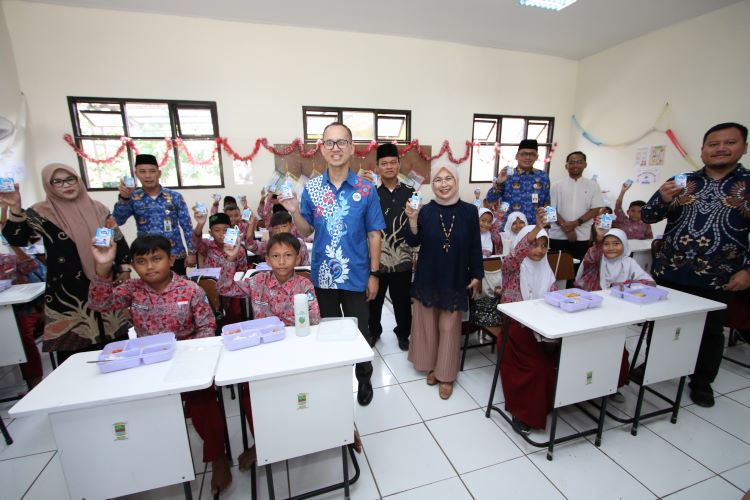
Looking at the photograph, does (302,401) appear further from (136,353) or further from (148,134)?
(148,134)

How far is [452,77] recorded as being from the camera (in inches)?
222

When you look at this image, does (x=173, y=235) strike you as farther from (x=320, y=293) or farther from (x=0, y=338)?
(x=320, y=293)

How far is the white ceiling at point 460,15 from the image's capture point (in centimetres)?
412

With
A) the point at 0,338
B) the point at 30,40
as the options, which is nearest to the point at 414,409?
the point at 0,338

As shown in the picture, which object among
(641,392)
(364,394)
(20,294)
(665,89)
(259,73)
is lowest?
(364,394)

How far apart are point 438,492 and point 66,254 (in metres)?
2.40


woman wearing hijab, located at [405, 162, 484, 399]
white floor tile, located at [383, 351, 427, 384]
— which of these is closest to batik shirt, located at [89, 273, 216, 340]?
woman wearing hijab, located at [405, 162, 484, 399]

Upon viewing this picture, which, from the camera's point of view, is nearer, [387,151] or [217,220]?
[387,151]

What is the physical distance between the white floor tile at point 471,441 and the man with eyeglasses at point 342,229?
2.89 feet

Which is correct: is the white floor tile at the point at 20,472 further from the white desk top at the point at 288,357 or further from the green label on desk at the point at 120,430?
the white desk top at the point at 288,357

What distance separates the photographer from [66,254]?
6.18ft

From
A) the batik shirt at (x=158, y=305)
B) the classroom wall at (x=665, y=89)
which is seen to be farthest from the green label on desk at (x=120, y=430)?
the classroom wall at (x=665, y=89)

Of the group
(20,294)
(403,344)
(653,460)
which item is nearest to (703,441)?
(653,460)

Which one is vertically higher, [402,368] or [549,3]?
[549,3]
